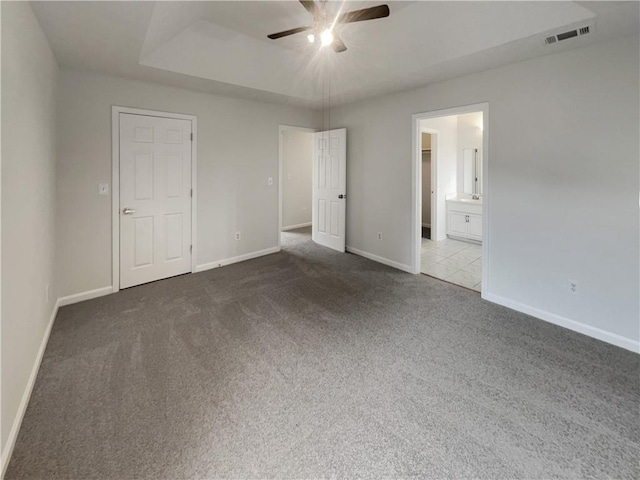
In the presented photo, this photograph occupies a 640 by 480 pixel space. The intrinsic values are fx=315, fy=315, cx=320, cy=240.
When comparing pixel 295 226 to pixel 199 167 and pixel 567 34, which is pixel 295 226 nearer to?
pixel 199 167

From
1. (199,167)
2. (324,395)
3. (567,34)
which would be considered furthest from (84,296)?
(567,34)

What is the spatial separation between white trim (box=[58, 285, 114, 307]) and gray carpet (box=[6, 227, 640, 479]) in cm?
19

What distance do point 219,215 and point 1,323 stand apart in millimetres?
3178

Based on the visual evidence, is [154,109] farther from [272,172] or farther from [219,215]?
[272,172]

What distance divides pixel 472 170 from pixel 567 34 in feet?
13.2

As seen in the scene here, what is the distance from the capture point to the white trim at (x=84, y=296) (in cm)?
334

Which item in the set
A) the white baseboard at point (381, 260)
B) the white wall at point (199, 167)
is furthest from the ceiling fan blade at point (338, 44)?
the white baseboard at point (381, 260)

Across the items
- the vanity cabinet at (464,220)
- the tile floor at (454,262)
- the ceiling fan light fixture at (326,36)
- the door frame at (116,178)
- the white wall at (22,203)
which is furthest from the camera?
the vanity cabinet at (464,220)

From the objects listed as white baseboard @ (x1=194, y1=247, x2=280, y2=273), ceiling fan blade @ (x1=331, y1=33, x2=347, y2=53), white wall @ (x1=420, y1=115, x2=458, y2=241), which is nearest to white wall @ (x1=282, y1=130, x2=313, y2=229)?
white baseboard @ (x1=194, y1=247, x2=280, y2=273)

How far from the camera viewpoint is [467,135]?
251 inches

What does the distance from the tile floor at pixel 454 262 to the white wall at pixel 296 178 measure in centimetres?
314

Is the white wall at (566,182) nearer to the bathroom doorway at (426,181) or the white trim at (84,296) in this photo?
the bathroom doorway at (426,181)

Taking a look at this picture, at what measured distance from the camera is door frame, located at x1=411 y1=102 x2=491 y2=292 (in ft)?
11.2

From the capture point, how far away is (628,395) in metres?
2.01
